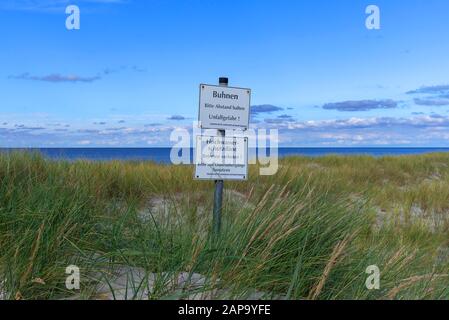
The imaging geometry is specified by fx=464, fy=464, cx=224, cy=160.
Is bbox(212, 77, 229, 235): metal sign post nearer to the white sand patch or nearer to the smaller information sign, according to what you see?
the smaller information sign

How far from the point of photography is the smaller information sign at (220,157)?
4.89m

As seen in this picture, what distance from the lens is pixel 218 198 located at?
15.9 feet

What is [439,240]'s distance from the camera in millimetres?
6719

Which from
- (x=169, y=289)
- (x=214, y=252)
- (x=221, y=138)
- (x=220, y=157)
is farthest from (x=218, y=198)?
(x=169, y=289)

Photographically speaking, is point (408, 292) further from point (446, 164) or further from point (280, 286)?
point (446, 164)

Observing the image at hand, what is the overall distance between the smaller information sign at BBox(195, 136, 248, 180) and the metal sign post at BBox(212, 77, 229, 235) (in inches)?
3.4

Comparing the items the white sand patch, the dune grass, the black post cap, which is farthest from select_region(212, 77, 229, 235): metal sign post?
the white sand patch

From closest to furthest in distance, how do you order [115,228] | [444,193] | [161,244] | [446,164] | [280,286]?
[280,286] < [161,244] < [115,228] < [444,193] < [446,164]

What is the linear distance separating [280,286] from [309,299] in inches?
10.8

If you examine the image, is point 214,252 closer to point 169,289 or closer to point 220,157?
point 169,289

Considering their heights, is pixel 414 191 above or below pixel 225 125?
below

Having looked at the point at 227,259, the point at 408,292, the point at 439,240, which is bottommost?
the point at 439,240

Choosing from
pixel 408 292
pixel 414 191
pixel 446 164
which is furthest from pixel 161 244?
pixel 446 164

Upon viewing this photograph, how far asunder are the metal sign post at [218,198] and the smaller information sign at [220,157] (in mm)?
87
